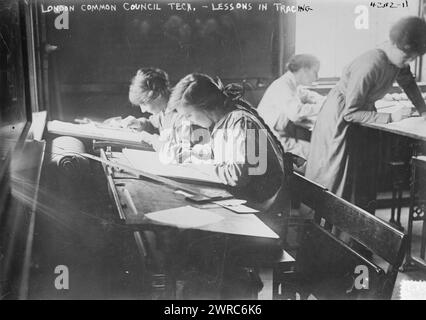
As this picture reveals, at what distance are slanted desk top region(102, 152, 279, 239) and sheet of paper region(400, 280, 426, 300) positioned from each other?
610 mm

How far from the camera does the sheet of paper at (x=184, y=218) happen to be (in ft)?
6.21

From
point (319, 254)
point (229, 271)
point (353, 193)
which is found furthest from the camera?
point (353, 193)

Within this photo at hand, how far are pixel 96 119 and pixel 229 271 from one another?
799 mm

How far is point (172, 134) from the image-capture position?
206cm

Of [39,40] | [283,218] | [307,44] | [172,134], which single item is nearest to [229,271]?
[283,218]

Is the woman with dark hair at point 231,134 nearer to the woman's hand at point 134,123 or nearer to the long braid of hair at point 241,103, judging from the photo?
the long braid of hair at point 241,103

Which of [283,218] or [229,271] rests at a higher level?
[283,218]

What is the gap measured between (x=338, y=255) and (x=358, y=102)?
69cm

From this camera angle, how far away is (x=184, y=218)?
1915 mm

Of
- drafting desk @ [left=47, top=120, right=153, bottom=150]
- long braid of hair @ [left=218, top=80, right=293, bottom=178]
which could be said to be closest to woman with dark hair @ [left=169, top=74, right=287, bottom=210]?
long braid of hair @ [left=218, top=80, right=293, bottom=178]

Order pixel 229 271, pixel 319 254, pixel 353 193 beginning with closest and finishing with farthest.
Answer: pixel 319 254, pixel 229 271, pixel 353 193
